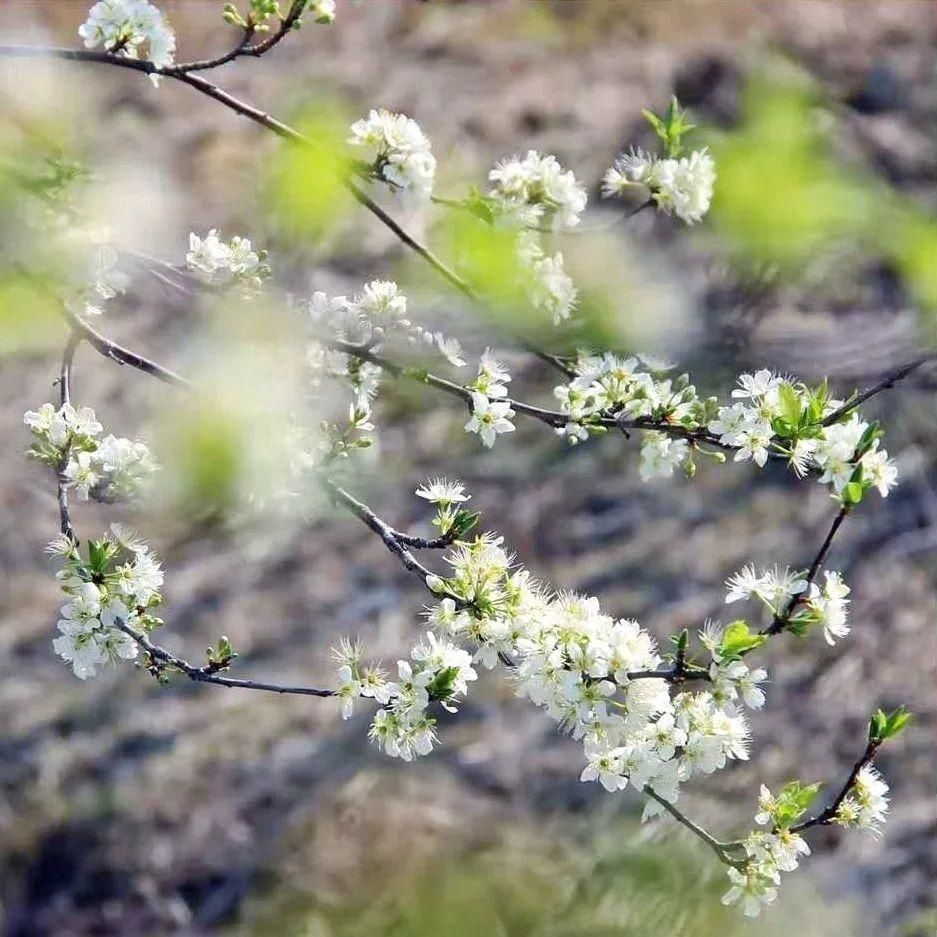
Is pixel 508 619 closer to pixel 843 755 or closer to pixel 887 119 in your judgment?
pixel 843 755

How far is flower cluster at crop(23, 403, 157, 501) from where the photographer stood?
1268 millimetres

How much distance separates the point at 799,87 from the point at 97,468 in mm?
2903

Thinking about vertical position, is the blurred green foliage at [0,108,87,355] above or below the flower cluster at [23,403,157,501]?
above

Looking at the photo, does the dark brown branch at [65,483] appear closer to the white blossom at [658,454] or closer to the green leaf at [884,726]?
the white blossom at [658,454]

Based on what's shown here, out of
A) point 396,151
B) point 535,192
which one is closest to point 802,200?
point 535,192

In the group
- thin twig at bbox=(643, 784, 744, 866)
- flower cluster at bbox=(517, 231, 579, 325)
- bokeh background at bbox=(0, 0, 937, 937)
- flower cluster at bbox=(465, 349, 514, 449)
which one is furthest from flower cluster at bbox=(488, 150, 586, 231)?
thin twig at bbox=(643, 784, 744, 866)

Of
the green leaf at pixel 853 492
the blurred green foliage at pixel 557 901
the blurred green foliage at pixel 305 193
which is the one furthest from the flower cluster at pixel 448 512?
the blurred green foliage at pixel 305 193

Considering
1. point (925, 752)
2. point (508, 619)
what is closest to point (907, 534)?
point (925, 752)

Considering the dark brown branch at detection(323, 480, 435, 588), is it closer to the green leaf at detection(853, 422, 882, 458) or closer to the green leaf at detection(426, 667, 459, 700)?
the green leaf at detection(426, 667, 459, 700)

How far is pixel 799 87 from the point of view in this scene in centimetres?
369

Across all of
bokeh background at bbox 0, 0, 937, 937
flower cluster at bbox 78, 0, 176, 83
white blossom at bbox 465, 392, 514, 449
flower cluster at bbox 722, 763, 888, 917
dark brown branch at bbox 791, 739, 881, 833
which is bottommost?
bokeh background at bbox 0, 0, 937, 937

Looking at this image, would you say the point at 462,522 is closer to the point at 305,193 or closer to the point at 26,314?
the point at 26,314

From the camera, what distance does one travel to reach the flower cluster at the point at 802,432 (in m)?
1.15

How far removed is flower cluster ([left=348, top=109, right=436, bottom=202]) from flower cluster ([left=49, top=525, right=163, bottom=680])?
50 cm
